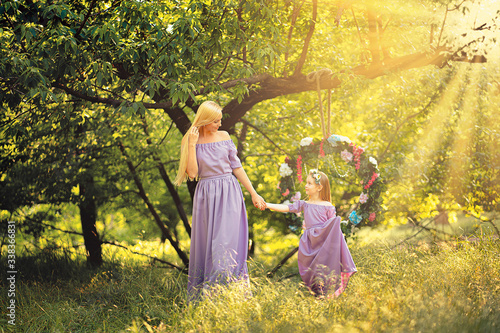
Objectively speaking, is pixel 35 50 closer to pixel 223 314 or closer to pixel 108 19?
pixel 108 19

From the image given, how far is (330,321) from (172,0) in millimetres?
4147

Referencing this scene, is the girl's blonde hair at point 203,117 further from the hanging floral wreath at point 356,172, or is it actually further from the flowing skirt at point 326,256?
the hanging floral wreath at point 356,172

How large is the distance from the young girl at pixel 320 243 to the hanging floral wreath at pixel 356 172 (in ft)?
3.63

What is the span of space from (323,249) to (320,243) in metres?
0.15

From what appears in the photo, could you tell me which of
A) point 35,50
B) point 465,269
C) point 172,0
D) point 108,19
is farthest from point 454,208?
point 35,50

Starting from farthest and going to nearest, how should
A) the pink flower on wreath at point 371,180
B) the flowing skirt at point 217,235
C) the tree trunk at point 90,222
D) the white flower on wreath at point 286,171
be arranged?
the tree trunk at point 90,222 → the white flower on wreath at point 286,171 → the pink flower on wreath at point 371,180 → the flowing skirt at point 217,235

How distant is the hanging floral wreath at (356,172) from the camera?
5859 mm

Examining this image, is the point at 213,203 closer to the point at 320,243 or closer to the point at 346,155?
the point at 320,243

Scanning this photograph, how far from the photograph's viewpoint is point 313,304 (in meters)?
3.39

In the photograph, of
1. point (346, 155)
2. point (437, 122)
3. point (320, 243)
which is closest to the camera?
point (320, 243)

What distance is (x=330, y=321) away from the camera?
9.96 ft

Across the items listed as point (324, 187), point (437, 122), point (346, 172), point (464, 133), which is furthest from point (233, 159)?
point (464, 133)

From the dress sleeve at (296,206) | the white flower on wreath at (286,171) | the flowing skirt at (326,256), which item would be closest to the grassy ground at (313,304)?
the flowing skirt at (326,256)

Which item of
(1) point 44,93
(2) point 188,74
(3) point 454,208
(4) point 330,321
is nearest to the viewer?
(4) point 330,321
